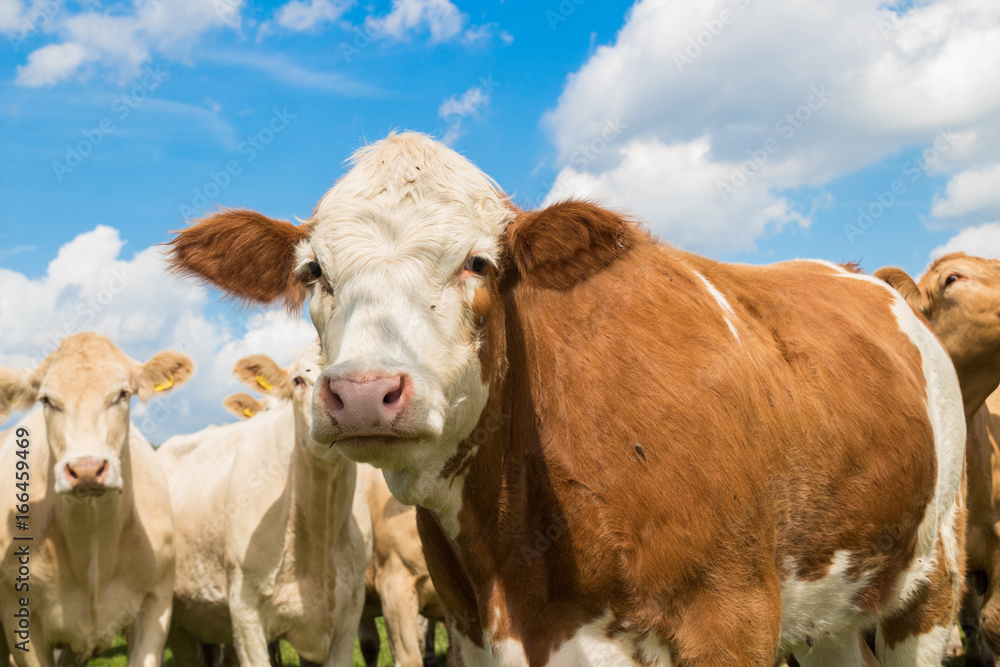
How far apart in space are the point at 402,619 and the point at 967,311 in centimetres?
578

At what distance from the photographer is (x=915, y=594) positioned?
4402mm

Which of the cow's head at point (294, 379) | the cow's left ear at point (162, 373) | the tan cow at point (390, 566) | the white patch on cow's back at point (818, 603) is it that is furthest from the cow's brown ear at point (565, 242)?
the cow's left ear at point (162, 373)

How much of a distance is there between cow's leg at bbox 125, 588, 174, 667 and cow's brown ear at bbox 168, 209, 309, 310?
414 cm

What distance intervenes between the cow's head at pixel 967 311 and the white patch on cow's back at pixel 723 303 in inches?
157

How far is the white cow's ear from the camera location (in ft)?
22.4

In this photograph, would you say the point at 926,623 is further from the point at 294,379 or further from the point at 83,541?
the point at 83,541

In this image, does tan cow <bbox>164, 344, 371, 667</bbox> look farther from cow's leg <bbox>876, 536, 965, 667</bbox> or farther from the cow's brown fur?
cow's leg <bbox>876, 536, 965, 667</bbox>

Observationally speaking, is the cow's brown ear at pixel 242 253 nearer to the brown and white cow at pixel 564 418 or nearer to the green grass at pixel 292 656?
the brown and white cow at pixel 564 418

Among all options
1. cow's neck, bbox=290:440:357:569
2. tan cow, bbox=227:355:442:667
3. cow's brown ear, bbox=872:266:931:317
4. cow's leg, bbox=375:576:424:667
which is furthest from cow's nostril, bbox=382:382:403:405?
cow's leg, bbox=375:576:424:667

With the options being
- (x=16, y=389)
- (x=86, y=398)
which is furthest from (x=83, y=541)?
(x=16, y=389)

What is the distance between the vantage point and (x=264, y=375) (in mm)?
7918

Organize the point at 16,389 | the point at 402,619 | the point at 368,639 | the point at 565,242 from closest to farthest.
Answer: the point at 565,242
the point at 16,389
the point at 402,619
the point at 368,639

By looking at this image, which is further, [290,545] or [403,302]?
[290,545]

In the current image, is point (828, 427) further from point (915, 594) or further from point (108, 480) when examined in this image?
point (108, 480)
